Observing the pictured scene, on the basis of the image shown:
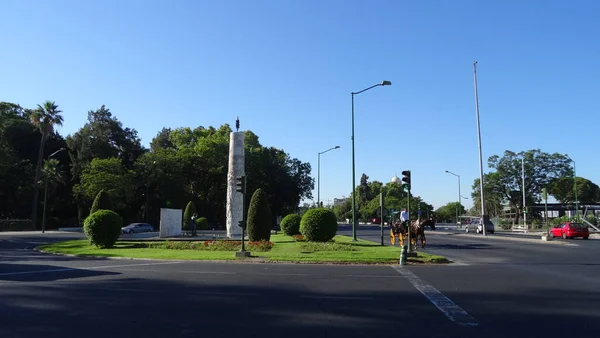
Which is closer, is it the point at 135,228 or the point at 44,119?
the point at 135,228

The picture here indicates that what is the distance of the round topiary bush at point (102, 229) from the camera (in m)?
27.7

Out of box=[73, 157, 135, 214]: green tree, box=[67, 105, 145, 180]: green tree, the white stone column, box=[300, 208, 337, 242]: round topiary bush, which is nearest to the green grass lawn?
box=[300, 208, 337, 242]: round topiary bush

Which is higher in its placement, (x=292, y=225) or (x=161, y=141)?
(x=161, y=141)

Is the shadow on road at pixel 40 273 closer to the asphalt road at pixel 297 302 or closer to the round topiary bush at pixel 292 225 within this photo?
the asphalt road at pixel 297 302

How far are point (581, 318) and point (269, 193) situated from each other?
236ft

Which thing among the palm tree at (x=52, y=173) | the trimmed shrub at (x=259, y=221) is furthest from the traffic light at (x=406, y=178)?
the palm tree at (x=52, y=173)

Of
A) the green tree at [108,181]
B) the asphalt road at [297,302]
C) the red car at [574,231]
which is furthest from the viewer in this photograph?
the green tree at [108,181]

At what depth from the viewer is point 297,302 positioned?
10078 mm

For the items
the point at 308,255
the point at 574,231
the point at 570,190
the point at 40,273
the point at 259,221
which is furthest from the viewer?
the point at 570,190

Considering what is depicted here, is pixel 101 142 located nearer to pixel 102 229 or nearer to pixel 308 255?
pixel 102 229

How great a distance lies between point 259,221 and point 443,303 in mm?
19515

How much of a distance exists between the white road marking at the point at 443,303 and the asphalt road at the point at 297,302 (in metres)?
0.02

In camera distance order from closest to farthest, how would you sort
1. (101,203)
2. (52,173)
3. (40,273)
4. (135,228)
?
(40,273), (101,203), (135,228), (52,173)

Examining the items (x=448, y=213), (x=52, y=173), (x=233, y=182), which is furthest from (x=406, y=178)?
(x=448, y=213)
